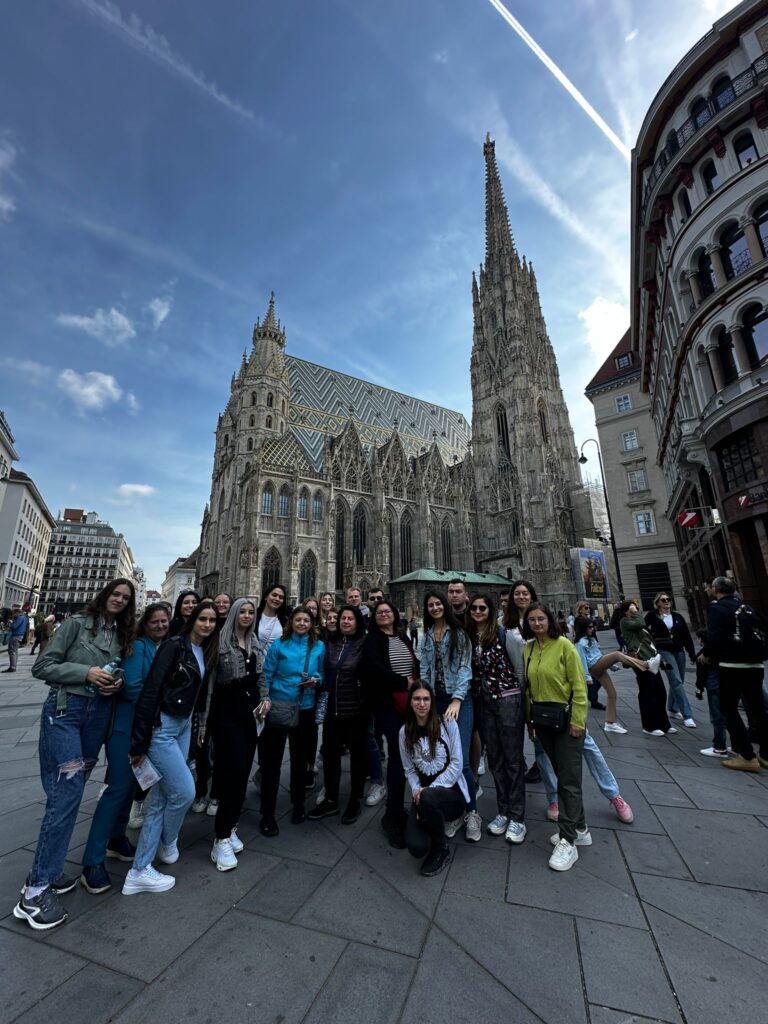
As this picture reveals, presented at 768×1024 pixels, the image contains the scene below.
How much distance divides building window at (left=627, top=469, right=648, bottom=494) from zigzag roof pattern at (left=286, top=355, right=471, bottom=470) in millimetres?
27500

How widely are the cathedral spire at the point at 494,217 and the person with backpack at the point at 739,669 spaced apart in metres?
62.7

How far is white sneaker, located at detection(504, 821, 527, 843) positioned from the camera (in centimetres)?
373

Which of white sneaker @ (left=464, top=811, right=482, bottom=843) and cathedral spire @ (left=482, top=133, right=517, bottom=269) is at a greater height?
cathedral spire @ (left=482, top=133, right=517, bottom=269)

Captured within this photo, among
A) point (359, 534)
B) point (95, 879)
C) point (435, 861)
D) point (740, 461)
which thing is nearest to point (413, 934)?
point (435, 861)

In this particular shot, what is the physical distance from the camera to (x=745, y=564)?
13.3 metres

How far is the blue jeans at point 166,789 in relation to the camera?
3295 mm

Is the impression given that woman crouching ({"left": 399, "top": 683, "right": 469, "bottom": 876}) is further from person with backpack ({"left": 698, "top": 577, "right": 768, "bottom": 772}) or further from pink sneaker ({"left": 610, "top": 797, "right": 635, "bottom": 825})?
person with backpack ({"left": 698, "top": 577, "right": 768, "bottom": 772})

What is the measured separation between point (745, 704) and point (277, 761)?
5.69 m

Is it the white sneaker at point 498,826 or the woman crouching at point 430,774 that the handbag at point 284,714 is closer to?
the woman crouching at point 430,774

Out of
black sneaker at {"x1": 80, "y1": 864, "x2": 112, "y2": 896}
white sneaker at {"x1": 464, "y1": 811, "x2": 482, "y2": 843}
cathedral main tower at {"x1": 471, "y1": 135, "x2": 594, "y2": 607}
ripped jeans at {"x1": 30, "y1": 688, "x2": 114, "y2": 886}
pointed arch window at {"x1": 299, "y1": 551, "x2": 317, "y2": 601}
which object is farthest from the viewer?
cathedral main tower at {"x1": 471, "y1": 135, "x2": 594, "y2": 607}

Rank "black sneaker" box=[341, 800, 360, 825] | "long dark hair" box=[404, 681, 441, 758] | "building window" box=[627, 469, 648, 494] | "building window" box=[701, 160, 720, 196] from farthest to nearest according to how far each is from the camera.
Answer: "building window" box=[627, 469, 648, 494], "building window" box=[701, 160, 720, 196], "black sneaker" box=[341, 800, 360, 825], "long dark hair" box=[404, 681, 441, 758]

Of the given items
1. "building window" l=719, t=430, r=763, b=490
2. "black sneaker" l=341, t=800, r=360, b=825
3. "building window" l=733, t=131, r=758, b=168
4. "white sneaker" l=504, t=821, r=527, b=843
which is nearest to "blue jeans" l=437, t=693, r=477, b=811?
"white sneaker" l=504, t=821, r=527, b=843

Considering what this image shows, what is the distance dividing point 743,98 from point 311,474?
3453cm

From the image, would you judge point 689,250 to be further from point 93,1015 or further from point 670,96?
point 93,1015
